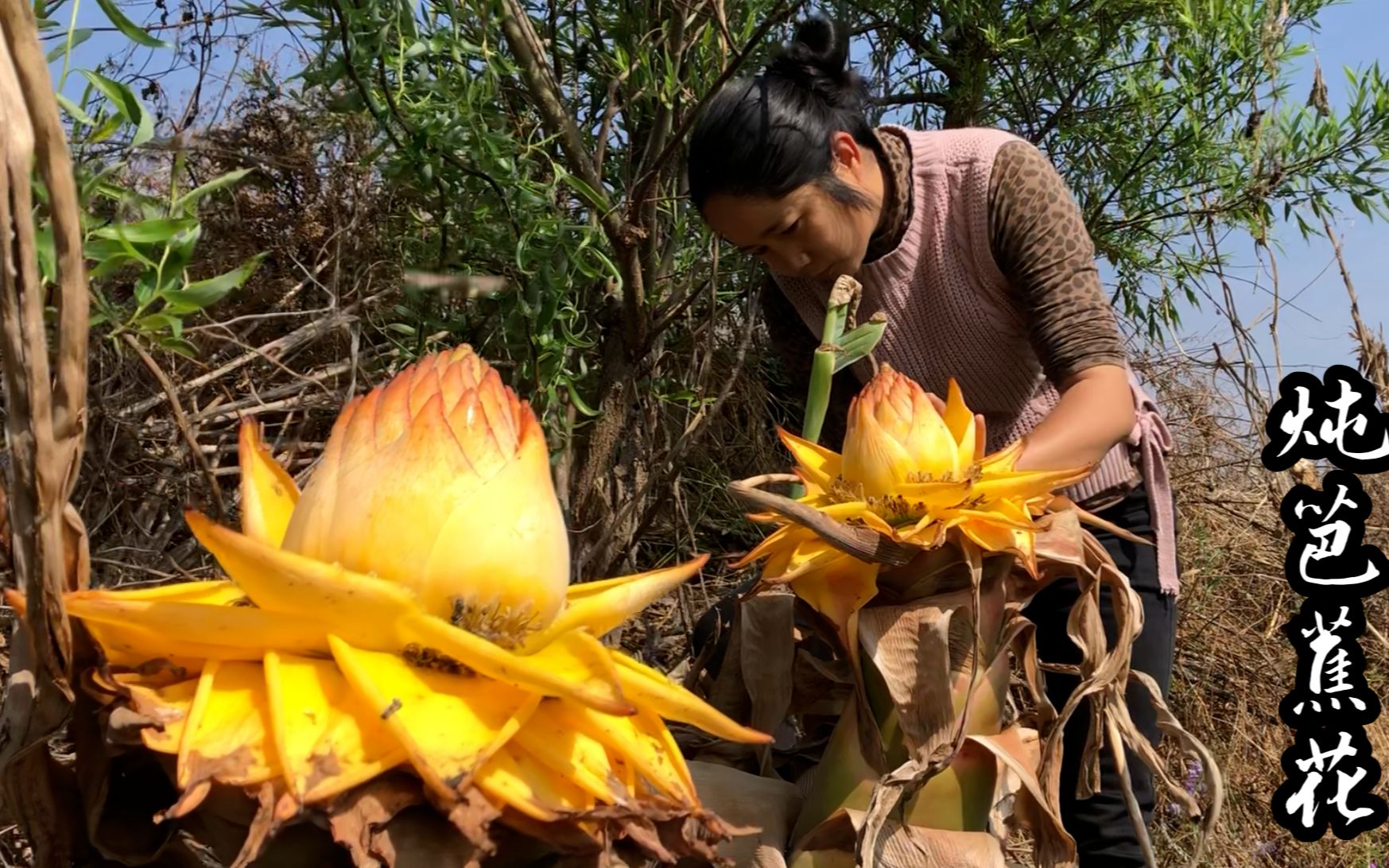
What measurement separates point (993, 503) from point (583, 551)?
1206mm

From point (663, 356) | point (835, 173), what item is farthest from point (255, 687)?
point (663, 356)

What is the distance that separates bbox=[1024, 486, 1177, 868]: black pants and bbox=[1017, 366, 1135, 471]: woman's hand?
303 millimetres

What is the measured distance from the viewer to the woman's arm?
1249 millimetres

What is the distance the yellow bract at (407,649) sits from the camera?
1.31 ft

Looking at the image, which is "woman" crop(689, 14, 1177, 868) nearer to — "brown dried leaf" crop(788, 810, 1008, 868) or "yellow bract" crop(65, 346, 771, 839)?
"brown dried leaf" crop(788, 810, 1008, 868)

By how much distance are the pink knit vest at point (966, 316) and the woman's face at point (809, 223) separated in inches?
2.4

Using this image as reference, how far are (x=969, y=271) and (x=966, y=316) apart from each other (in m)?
0.06

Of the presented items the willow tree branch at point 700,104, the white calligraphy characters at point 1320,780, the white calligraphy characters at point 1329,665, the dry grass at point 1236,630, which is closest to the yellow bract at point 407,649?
the willow tree branch at point 700,104

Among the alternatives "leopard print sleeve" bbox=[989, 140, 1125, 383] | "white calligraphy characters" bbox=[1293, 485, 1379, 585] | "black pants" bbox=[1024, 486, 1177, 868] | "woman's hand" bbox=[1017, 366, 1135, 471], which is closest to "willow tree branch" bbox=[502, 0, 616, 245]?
"leopard print sleeve" bbox=[989, 140, 1125, 383]

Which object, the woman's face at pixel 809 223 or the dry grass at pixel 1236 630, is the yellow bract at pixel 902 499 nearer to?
the woman's face at pixel 809 223

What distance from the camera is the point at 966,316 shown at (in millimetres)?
1475

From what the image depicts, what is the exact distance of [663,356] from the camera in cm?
209

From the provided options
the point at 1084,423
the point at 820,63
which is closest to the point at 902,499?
the point at 1084,423

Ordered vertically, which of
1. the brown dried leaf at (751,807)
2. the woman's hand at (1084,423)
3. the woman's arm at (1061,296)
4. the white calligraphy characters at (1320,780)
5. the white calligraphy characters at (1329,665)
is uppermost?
the woman's arm at (1061,296)
